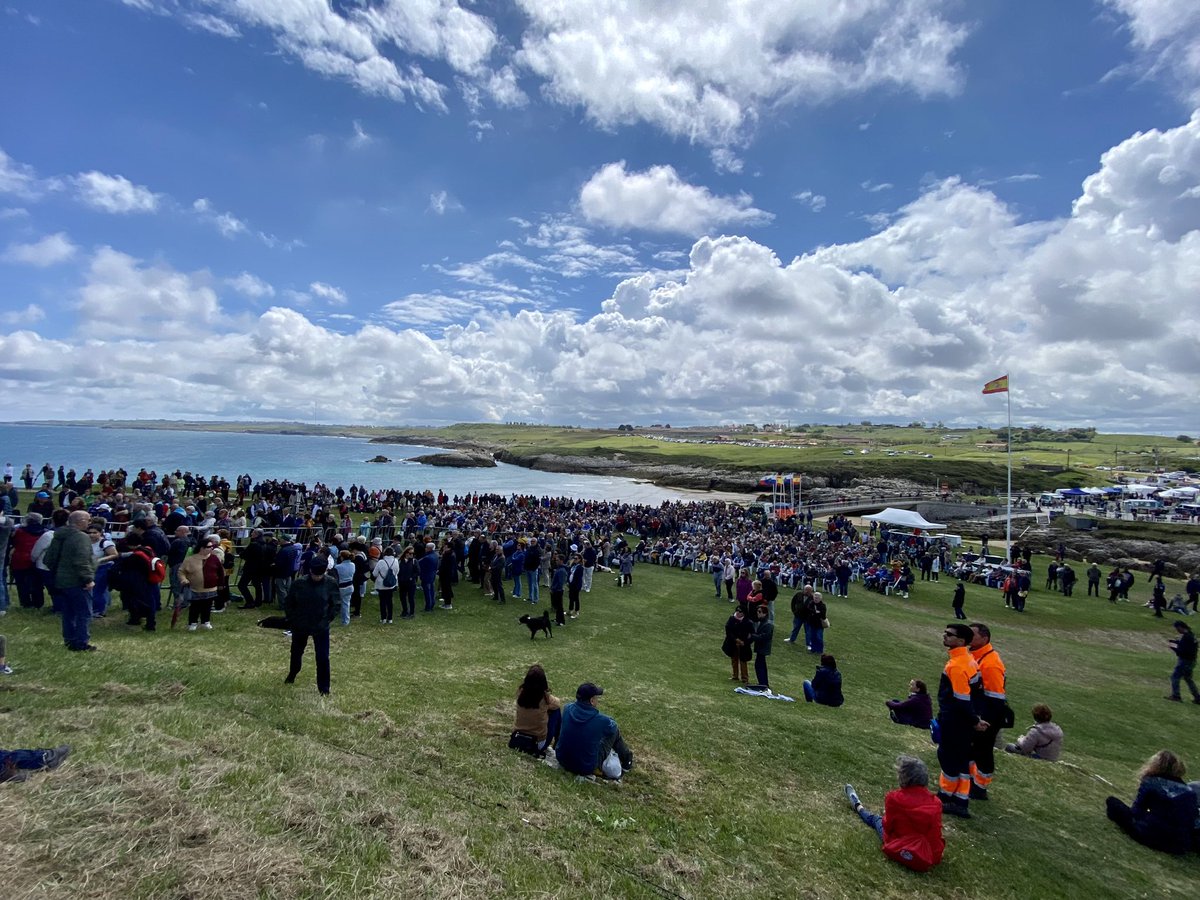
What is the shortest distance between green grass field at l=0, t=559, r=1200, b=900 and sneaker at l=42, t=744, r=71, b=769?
0.49ft

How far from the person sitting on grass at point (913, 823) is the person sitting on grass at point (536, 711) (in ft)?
11.4

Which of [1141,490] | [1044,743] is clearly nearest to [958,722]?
[1044,743]

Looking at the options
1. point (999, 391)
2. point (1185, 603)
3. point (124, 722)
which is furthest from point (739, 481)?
point (124, 722)

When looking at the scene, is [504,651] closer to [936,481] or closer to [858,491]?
[858,491]

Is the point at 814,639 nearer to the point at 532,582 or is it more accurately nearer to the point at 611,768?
the point at 532,582

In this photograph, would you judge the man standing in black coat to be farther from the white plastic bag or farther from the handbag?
the white plastic bag

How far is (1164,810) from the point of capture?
616cm

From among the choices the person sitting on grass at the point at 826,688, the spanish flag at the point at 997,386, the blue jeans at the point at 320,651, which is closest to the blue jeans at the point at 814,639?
the person sitting on grass at the point at 826,688

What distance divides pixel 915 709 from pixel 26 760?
10.8 metres

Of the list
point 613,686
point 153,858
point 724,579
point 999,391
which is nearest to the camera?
point 153,858

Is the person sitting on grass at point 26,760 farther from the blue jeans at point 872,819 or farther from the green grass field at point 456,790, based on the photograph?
the blue jeans at point 872,819

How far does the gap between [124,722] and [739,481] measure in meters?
87.6

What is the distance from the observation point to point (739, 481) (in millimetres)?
89312

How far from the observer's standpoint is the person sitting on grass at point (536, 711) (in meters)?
6.82
